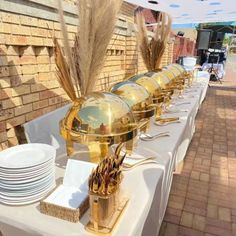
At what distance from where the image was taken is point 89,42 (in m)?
0.82

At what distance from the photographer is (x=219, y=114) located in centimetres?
400

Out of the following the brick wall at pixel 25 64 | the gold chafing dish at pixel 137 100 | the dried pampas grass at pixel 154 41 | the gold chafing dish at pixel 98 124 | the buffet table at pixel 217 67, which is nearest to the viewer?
the gold chafing dish at pixel 98 124

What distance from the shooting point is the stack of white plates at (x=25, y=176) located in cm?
64

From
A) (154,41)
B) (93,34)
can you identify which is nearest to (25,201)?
(93,34)

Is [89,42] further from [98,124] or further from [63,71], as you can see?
[98,124]

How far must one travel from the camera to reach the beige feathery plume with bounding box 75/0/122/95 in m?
0.79

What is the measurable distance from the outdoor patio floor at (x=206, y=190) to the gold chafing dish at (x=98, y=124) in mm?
858

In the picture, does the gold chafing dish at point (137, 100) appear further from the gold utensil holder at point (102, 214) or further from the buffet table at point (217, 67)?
the buffet table at point (217, 67)


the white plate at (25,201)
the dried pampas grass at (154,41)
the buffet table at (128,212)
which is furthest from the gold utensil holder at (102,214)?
the dried pampas grass at (154,41)

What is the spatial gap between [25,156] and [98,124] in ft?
0.79

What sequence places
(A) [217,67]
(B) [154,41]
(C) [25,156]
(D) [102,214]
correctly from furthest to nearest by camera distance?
(A) [217,67] < (B) [154,41] < (C) [25,156] < (D) [102,214]

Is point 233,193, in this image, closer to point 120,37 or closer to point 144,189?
point 144,189

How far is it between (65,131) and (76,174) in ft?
0.54

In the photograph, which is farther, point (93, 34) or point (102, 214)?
point (93, 34)
